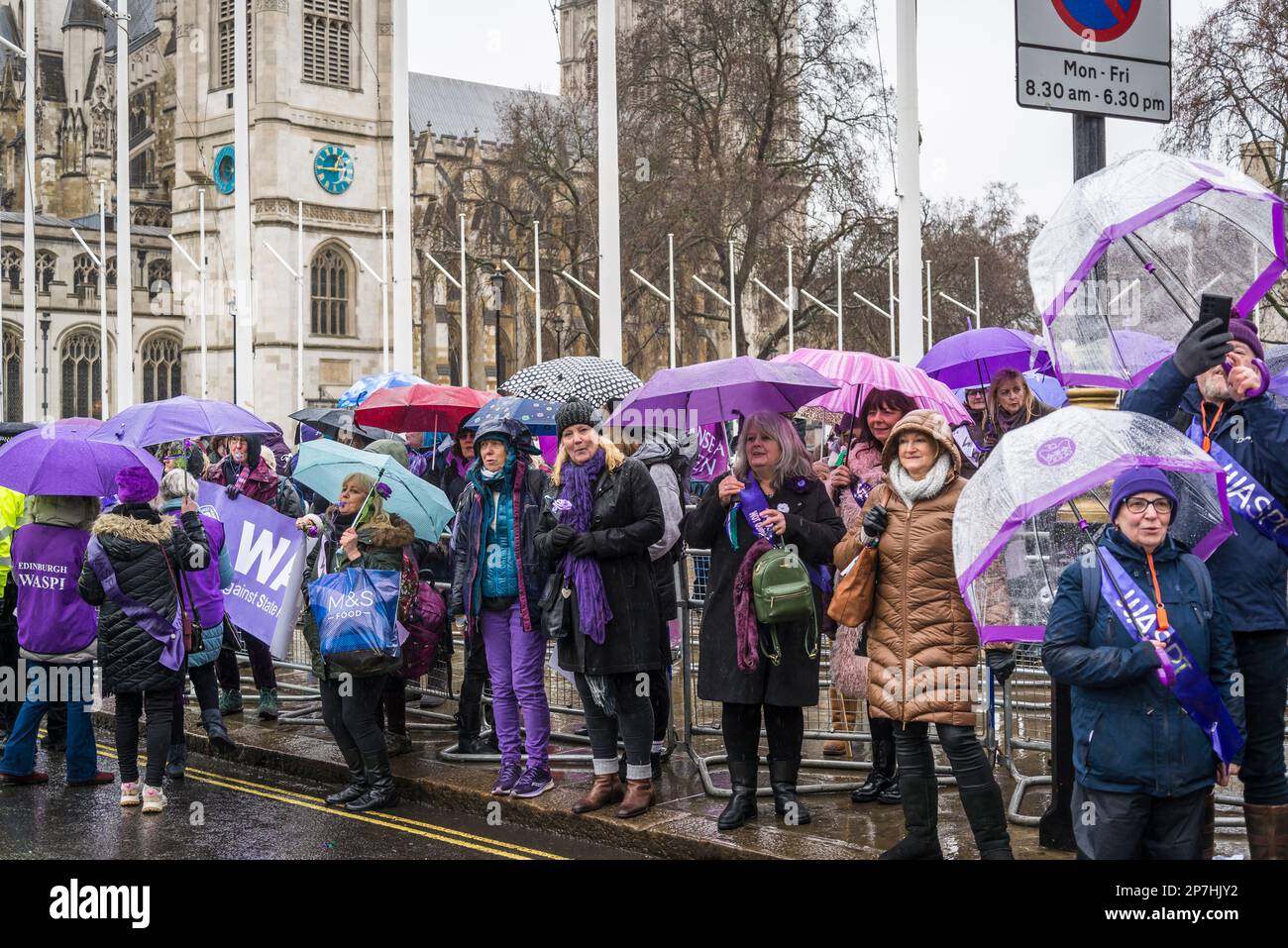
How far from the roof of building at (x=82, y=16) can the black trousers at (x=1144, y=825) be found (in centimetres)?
7808

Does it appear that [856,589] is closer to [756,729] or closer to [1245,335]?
[756,729]

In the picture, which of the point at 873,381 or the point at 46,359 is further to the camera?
the point at 46,359

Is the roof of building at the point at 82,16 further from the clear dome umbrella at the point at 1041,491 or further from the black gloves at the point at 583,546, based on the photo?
the clear dome umbrella at the point at 1041,491

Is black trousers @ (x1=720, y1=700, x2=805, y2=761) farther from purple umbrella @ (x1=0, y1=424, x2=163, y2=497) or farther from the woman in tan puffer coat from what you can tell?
purple umbrella @ (x1=0, y1=424, x2=163, y2=497)

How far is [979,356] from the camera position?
9.85 metres

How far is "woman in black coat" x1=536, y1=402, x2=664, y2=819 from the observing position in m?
7.77

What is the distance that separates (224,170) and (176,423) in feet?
162

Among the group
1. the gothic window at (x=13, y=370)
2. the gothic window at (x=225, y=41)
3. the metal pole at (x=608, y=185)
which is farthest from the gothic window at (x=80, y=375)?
the metal pole at (x=608, y=185)

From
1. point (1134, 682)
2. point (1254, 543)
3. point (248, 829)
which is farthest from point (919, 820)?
point (248, 829)

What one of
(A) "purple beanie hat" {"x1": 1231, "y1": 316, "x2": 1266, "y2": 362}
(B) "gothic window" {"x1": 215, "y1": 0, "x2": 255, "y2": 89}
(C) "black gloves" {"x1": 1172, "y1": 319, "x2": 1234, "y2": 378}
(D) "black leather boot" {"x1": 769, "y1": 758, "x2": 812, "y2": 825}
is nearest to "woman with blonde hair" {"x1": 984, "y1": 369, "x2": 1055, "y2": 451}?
(D) "black leather boot" {"x1": 769, "y1": 758, "x2": 812, "y2": 825}

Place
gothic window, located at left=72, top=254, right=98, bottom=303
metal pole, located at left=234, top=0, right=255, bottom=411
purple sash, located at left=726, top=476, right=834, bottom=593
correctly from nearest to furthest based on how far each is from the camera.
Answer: purple sash, located at left=726, top=476, right=834, bottom=593, metal pole, located at left=234, top=0, right=255, bottom=411, gothic window, located at left=72, top=254, right=98, bottom=303
